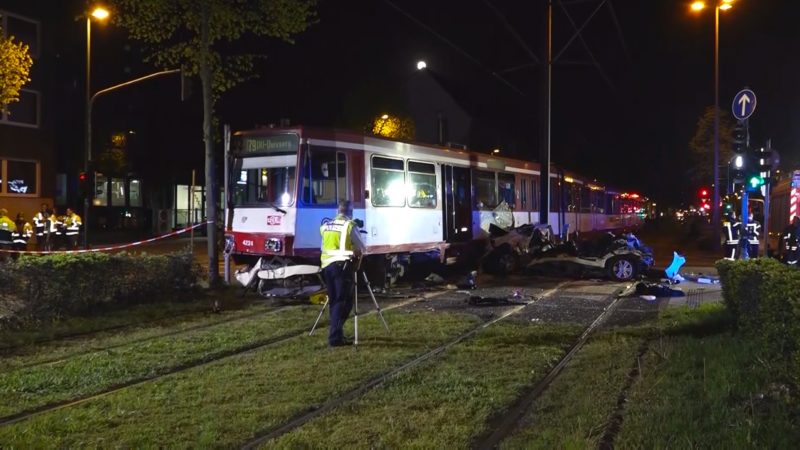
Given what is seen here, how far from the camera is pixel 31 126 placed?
30.9m

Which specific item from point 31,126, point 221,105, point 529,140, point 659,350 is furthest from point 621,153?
point 659,350

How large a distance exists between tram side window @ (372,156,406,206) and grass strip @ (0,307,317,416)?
15.1 feet

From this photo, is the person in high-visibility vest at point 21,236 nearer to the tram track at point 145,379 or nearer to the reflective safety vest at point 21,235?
the reflective safety vest at point 21,235

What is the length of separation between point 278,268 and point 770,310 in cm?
842

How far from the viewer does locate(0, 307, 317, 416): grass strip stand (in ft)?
20.6

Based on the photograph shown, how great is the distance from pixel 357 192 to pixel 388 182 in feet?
3.95

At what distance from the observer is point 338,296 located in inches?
333

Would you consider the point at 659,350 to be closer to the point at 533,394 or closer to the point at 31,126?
the point at 533,394

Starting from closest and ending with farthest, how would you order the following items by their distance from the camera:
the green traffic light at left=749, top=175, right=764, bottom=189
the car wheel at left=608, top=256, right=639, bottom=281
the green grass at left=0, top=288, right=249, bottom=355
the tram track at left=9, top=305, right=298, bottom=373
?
the tram track at left=9, top=305, right=298, bottom=373 → the green grass at left=0, top=288, right=249, bottom=355 → the green traffic light at left=749, top=175, right=764, bottom=189 → the car wheel at left=608, top=256, right=639, bottom=281

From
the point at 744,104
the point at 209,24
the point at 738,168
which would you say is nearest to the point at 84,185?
the point at 209,24

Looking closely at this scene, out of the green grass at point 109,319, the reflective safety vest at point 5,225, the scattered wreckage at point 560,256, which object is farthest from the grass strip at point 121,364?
the reflective safety vest at point 5,225

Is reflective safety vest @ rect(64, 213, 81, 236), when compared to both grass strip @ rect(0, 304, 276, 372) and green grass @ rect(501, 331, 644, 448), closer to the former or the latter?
grass strip @ rect(0, 304, 276, 372)

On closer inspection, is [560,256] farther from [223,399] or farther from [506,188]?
[223,399]

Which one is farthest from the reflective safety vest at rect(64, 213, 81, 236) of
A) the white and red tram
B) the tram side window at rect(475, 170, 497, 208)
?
the tram side window at rect(475, 170, 497, 208)
